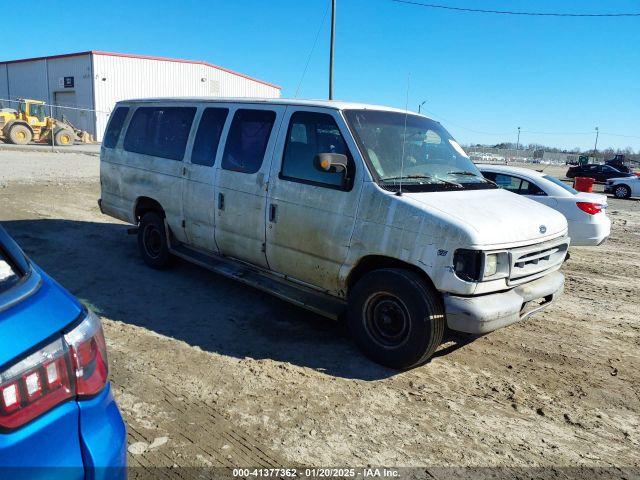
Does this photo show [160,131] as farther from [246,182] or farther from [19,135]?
[19,135]

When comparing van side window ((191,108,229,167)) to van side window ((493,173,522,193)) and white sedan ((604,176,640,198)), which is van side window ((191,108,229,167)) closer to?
van side window ((493,173,522,193))

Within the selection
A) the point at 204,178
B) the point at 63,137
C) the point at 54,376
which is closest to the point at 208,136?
the point at 204,178

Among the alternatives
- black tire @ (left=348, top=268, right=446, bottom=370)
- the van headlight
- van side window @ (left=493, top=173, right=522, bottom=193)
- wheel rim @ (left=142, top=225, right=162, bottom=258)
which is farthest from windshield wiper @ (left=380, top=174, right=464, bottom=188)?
van side window @ (left=493, top=173, right=522, bottom=193)

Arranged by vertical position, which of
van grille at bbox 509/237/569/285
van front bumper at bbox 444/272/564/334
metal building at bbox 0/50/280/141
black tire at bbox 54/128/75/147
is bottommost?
van front bumper at bbox 444/272/564/334

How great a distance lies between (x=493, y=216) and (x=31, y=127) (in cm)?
3298

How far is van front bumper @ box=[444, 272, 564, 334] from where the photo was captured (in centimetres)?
358

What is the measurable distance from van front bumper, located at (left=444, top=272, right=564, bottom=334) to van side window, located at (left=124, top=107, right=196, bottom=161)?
12.4 feet

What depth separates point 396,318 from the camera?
4012 millimetres

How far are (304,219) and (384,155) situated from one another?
0.95 metres

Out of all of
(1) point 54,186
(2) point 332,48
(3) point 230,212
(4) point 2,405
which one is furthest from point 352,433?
(2) point 332,48

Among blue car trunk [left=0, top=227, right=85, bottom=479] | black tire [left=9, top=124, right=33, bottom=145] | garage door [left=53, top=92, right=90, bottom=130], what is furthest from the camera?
garage door [left=53, top=92, right=90, bottom=130]

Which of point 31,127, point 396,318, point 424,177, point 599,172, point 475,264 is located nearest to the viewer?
point 475,264

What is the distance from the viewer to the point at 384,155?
432cm

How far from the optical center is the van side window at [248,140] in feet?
16.0
